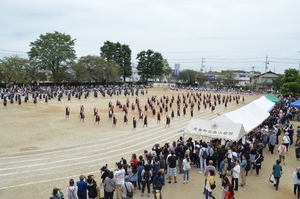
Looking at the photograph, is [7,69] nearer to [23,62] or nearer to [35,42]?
[23,62]

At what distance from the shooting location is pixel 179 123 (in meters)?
22.8

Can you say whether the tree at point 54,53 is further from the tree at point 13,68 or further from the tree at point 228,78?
the tree at point 228,78

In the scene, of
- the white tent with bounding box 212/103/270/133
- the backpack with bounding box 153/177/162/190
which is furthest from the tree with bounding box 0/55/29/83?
the backpack with bounding box 153/177/162/190

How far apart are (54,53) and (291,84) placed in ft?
141

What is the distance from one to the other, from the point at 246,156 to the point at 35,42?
2014 inches

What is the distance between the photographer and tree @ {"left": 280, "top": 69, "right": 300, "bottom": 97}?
3384 cm

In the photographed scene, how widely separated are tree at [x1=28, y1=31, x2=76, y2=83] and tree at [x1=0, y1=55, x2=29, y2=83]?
341cm

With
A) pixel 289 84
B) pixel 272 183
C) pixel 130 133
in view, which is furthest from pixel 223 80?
pixel 272 183

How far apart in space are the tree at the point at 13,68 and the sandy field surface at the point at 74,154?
25.7 meters

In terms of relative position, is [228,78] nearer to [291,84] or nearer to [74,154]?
[291,84]

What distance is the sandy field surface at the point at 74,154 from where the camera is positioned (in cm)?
944

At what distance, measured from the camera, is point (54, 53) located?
5209 cm

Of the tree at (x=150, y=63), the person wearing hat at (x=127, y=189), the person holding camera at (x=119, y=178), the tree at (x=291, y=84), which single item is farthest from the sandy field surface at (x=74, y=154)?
the tree at (x=150, y=63)

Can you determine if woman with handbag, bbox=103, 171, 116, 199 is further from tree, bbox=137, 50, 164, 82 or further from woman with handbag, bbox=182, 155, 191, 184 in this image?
tree, bbox=137, 50, 164, 82
